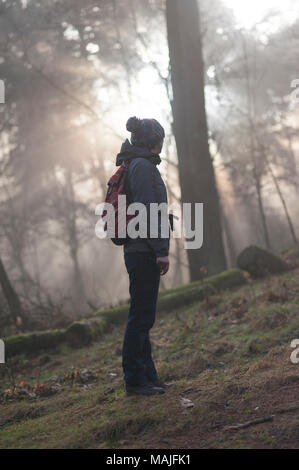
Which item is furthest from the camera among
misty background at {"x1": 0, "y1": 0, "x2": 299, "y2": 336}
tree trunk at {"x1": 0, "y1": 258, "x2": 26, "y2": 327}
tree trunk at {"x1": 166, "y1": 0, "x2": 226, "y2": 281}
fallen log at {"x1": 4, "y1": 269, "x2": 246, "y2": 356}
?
misty background at {"x1": 0, "y1": 0, "x2": 299, "y2": 336}

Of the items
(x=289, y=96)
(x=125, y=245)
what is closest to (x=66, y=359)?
(x=125, y=245)

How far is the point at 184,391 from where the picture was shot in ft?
14.3

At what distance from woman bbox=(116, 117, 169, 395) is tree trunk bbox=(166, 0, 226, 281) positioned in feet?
21.2

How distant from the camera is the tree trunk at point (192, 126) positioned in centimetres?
1075

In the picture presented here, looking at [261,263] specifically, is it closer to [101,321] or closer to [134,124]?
[101,321]

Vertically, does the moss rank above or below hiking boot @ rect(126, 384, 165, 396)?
above

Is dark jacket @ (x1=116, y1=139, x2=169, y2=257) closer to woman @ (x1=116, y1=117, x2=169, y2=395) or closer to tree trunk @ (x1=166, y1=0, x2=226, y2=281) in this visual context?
woman @ (x1=116, y1=117, x2=169, y2=395)

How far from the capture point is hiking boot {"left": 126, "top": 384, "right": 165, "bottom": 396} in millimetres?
4316

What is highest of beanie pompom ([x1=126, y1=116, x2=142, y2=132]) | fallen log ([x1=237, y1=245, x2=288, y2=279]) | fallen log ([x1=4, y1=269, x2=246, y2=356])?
beanie pompom ([x1=126, y1=116, x2=142, y2=132])

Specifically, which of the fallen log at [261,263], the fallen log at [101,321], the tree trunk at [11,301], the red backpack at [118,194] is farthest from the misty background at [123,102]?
the red backpack at [118,194]

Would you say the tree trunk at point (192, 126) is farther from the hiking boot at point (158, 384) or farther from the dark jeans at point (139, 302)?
the dark jeans at point (139, 302)

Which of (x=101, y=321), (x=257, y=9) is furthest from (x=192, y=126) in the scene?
(x=257, y=9)

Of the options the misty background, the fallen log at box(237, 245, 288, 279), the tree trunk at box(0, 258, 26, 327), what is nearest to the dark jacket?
the misty background
